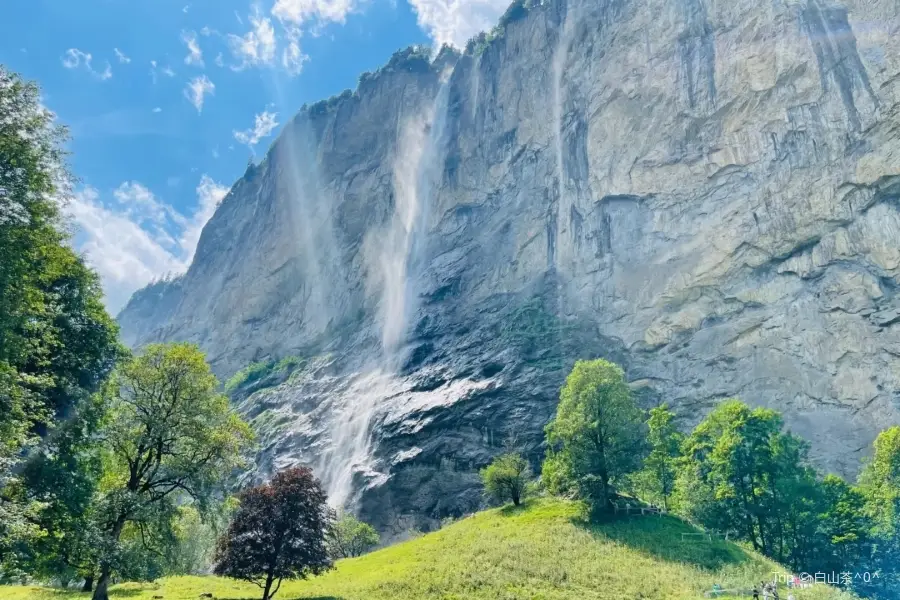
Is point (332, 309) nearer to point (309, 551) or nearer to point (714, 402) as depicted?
point (714, 402)

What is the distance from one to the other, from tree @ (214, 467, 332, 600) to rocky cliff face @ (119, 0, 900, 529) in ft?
115

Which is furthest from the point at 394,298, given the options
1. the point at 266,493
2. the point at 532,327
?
the point at 266,493

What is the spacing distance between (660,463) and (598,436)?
40.9ft

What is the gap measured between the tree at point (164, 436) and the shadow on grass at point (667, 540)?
18296 mm

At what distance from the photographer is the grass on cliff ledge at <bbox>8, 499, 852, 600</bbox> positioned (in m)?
22.7

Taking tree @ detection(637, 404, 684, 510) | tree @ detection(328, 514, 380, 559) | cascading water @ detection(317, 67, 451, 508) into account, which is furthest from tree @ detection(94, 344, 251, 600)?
cascading water @ detection(317, 67, 451, 508)

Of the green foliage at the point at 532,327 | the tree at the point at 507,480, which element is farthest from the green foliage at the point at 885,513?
the green foliage at the point at 532,327

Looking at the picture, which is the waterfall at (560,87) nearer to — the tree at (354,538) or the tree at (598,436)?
the tree at (598,436)

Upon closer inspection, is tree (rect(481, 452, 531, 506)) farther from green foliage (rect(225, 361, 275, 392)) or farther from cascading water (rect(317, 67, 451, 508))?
green foliage (rect(225, 361, 275, 392))

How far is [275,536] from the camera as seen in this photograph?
22453 mm

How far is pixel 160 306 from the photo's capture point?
6476 inches

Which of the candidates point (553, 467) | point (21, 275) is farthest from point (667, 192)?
point (21, 275)

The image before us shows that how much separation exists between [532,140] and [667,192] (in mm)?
23551

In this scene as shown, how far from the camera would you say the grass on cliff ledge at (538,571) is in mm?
22719
